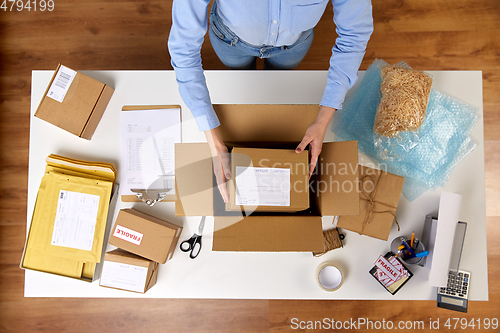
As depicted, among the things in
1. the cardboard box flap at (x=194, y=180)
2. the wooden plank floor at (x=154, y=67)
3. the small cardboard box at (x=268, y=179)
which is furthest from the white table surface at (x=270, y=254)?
the wooden plank floor at (x=154, y=67)

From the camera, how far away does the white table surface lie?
996mm

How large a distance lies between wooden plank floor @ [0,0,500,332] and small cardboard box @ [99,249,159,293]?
708 mm

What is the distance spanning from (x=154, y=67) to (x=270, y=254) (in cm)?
125

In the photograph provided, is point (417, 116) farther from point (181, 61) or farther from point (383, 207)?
point (181, 61)

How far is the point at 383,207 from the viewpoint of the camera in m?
0.93

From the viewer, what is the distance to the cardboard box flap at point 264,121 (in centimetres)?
75

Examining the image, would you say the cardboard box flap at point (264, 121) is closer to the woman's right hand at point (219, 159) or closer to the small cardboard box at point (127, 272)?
the woman's right hand at point (219, 159)

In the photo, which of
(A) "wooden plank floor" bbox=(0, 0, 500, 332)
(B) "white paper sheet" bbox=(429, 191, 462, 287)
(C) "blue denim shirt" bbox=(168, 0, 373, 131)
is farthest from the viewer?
(A) "wooden plank floor" bbox=(0, 0, 500, 332)

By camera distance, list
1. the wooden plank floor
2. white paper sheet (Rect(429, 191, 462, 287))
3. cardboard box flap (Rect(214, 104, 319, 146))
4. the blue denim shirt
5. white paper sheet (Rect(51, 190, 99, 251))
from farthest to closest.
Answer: the wooden plank floor < white paper sheet (Rect(51, 190, 99, 251)) < white paper sheet (Rect(429, 191, 462, 287)) < cardboard box flap (Rect(214, 104, 319, 146)) < the blue denim shirt

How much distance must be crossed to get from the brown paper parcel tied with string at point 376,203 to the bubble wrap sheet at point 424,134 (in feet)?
0.31

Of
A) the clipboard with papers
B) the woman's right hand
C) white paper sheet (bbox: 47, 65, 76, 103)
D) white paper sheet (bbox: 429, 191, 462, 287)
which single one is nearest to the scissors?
the clipboard with papers

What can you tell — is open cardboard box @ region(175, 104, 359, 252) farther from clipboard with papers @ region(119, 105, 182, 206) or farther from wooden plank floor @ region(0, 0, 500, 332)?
wooden plank floor @ region(0, 0, 500, 332)

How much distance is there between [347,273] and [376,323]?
33.2 inches

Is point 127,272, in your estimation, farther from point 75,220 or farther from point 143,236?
point 75,220
